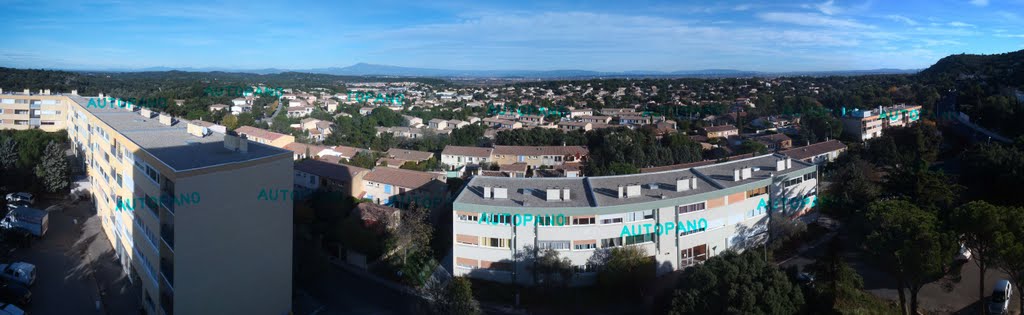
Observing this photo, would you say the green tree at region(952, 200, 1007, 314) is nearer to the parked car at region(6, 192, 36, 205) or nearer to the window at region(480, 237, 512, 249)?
the window at region(480, 237, 512, 249)

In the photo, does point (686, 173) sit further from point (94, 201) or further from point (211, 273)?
point (94, 201)

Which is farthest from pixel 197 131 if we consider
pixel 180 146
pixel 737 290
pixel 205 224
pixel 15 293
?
pixel 737 290

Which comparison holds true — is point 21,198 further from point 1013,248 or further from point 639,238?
point 1013,248

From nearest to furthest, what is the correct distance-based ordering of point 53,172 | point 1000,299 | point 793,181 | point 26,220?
point 1000,299 < point 26,220 < point 793,181 < point 53,172

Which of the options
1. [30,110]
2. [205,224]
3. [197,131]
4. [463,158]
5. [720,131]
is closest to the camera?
[205,224]

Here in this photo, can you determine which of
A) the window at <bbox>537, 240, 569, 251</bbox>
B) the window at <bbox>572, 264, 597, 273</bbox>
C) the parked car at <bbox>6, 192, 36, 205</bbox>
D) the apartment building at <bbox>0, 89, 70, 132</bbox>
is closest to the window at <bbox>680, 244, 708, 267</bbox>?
the window at <bbox>572, 264, 597, 273</bbox>

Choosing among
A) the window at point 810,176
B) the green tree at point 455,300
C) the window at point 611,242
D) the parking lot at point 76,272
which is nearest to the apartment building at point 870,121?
the window at point 810,176
